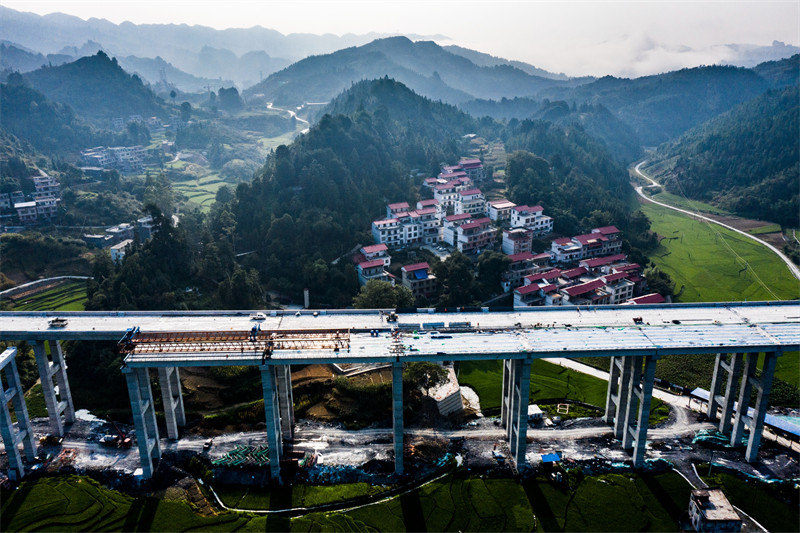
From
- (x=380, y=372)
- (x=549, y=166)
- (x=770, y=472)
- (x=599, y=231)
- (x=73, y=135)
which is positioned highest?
(x=73, y=135)

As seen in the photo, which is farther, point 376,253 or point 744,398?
point 376,253

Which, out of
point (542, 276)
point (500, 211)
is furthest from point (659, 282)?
point (500, 211)

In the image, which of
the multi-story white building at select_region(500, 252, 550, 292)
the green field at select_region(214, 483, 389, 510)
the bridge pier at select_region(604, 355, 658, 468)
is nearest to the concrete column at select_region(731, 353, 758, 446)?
the bridge pier at select_region(604, 355, 658, 468)

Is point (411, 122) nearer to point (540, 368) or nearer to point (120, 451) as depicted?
point (540, 368)

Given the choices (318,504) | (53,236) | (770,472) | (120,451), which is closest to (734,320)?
(770,472)

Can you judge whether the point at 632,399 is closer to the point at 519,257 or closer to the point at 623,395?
the point at 623,395

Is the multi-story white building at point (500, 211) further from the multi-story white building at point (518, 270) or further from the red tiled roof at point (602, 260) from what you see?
the red tiled roof at point (602, 260)
